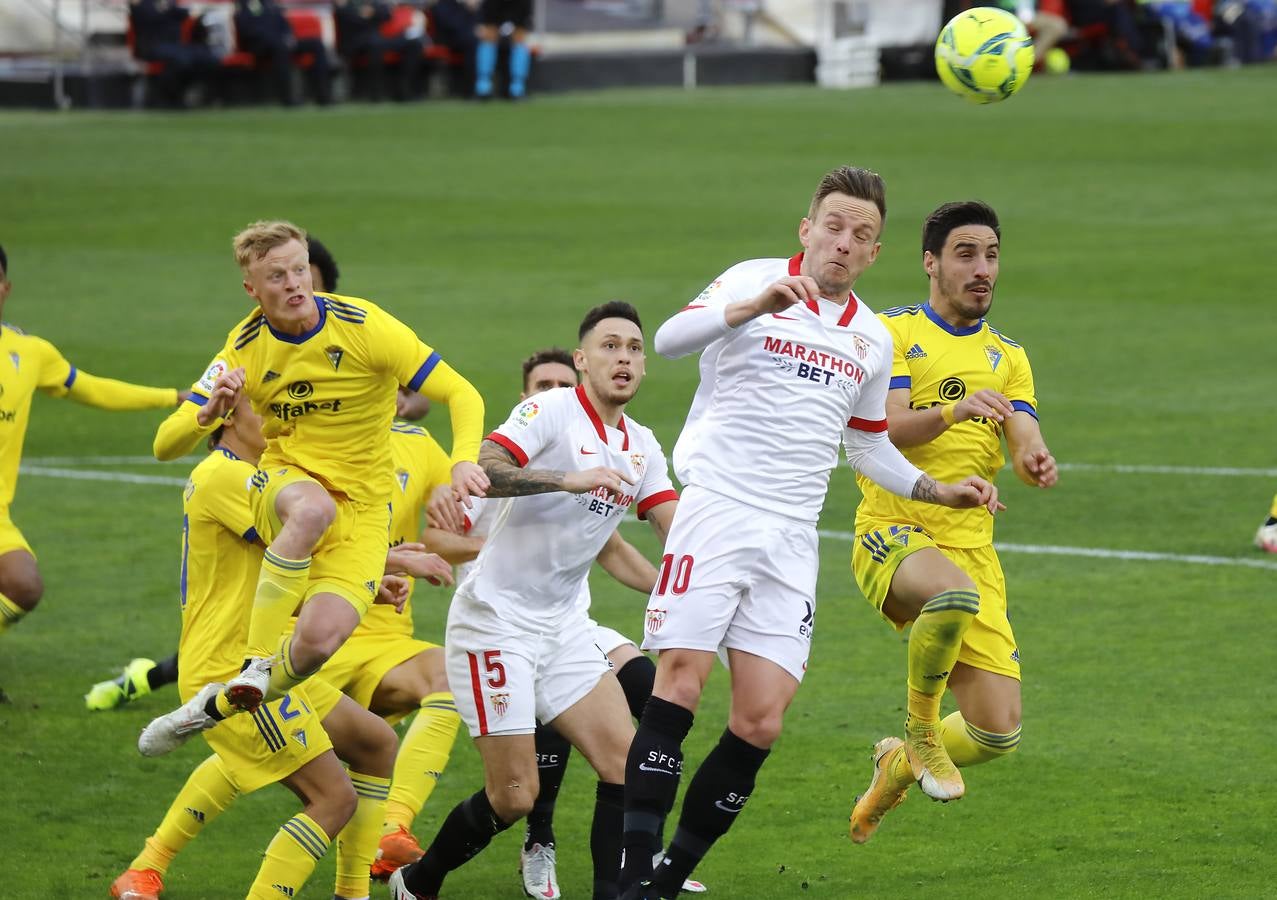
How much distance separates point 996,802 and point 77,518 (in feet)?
25.7

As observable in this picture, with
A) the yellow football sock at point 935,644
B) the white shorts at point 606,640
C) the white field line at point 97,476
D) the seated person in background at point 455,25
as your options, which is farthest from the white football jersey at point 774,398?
the seated person in background at point 455,25

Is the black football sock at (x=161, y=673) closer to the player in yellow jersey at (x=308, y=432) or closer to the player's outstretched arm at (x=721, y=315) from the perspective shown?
the player in yellow jersey at (x=308, y=432)

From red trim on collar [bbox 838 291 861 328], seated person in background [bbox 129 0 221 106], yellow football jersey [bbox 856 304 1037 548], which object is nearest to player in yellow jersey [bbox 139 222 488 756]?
red trim on collar [bbox 838 291 861 328]

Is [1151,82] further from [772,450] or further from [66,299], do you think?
[772,450]

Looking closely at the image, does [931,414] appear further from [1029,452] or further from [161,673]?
[161,673]

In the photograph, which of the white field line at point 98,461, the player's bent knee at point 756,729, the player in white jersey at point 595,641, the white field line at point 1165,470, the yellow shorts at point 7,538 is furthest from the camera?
the white field line at point 98,461

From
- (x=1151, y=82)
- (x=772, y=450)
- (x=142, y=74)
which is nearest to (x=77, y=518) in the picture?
(x=772, y=450)

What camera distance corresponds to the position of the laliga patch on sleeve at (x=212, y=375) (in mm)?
7559

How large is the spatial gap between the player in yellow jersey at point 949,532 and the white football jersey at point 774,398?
57cm

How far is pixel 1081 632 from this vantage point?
1111cm

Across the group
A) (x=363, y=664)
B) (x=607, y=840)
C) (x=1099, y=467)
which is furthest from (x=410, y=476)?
(x=1099, y=467)

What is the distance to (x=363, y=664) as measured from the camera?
826 cm

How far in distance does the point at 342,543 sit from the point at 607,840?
5.16 feet

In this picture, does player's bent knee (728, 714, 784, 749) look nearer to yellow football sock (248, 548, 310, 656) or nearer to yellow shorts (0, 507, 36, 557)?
yellow football sock (248, 548, 310, 656)
